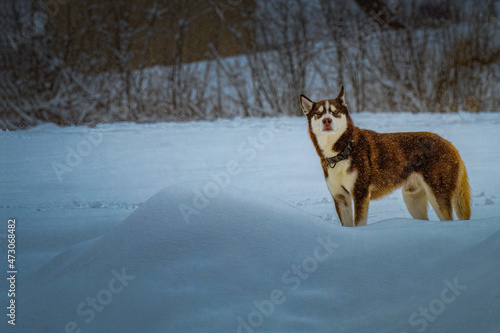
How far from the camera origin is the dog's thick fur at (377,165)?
1.69 m

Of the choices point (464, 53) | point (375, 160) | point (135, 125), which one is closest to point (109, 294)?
point (375, 160)

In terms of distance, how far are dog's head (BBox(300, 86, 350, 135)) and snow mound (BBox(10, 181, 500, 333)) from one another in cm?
33

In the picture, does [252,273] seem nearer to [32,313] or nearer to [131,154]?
[32,313]

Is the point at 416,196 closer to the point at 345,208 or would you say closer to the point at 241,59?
the point at 345,208

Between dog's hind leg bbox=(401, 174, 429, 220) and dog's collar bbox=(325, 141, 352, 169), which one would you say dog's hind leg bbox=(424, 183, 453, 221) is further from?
dog's collar bbox=(325, 141, 352, 169)

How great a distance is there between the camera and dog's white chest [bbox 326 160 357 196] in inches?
66.8

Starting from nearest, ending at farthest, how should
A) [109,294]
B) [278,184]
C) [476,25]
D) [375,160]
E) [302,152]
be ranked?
[109,294] < [375,160] < [278,184] < [302,152] < [476,25]

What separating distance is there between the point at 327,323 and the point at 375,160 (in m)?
0.60

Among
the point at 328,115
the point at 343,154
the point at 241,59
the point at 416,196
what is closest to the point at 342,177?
the point at 343,154

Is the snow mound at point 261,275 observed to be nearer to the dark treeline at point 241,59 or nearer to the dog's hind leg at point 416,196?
the dog's hind leg at point 416,196

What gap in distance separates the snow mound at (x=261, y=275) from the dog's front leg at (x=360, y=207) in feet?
0.13

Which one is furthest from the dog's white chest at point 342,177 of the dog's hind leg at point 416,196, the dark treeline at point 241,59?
the dark treeline at point 241,59

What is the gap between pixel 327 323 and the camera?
1386 millimetres

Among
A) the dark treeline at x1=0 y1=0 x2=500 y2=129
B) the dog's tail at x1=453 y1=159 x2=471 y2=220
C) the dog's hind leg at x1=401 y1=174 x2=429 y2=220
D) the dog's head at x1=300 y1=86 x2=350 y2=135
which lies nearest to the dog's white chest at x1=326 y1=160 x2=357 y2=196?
the dog's head at x1=300 y1=86 x2=350 y2=135
